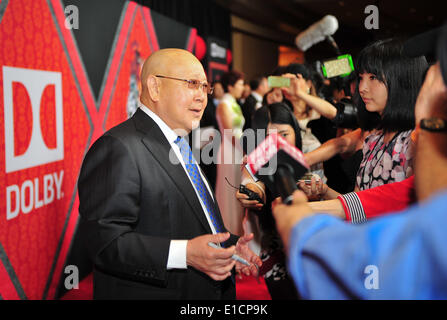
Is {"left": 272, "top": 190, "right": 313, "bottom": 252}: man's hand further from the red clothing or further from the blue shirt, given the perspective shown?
the red clothing

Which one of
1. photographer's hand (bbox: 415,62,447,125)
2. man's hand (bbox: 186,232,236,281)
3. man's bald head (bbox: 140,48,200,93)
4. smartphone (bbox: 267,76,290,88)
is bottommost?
man's hand (bbox: 186,232,236,281)

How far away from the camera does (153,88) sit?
1.55m

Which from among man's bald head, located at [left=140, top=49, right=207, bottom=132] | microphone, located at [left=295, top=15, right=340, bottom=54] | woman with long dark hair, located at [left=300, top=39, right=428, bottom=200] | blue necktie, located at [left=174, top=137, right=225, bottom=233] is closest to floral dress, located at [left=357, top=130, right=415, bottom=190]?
woman with long dark hair, located at [left=300, top=39, right=428, bottom=200]

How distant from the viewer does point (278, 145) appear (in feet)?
3.21

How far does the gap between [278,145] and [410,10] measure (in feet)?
32.6

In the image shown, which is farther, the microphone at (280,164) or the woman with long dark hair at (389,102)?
the woman with long dark hair at (389,102)

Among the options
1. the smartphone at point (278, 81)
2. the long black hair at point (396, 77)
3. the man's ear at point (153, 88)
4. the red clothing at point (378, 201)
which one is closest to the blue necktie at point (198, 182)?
the man's ear at point (153, 88)

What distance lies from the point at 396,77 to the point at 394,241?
1.14m

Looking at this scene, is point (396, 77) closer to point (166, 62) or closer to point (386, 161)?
point (386, 161)

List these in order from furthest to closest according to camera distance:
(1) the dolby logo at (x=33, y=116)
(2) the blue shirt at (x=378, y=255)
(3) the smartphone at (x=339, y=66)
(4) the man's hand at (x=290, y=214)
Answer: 1. (3) the smartphone at (x=339, y=66)
2. (1) the dolby logo at (x=33, y=116)
3. (4) the man's hand at (x=290, y=214)
4. (2) the blue shirt at (x=378, y=255)

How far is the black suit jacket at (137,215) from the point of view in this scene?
129 centimetres

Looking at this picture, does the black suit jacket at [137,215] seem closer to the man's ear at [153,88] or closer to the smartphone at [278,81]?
Result: the man's ear at [153,88]

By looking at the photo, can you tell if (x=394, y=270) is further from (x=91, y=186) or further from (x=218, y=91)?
Result: (x=218, y=91)

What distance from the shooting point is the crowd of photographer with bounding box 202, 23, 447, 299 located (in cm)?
62
